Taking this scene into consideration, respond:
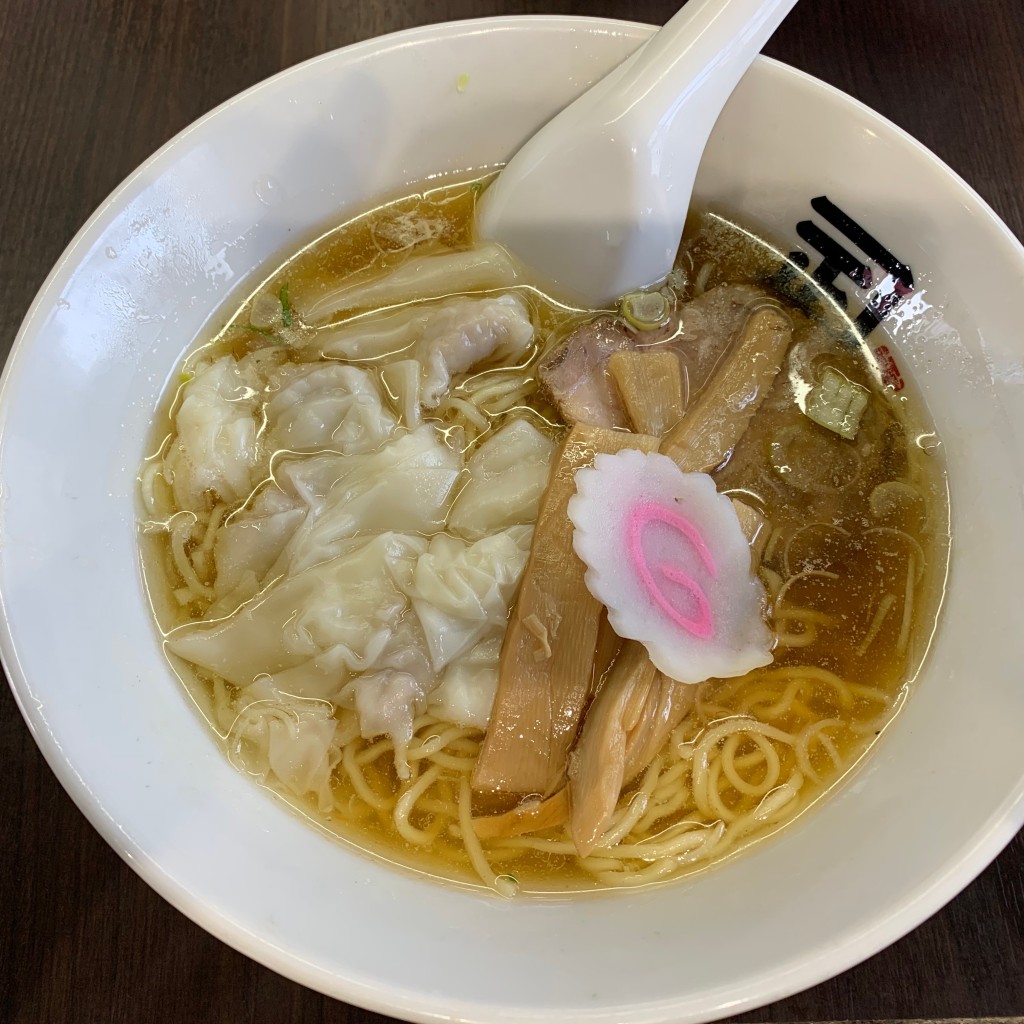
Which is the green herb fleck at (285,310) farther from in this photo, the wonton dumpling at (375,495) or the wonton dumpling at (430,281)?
the wonton dumpling at (375,495)

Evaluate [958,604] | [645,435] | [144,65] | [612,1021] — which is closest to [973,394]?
[958,604]

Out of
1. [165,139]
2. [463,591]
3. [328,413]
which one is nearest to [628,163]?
[328,413]

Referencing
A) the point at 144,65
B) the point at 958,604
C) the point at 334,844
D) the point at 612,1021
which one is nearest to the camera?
A: the point at 612,1021

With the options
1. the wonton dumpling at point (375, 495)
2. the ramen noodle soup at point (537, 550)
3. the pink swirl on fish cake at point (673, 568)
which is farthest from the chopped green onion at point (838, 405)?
the wonton dumpling at point (375, 495)

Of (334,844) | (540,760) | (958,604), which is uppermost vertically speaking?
(958,604)

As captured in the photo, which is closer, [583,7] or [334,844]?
[334,844]

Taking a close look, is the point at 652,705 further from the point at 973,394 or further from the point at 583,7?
the point at 583,7
